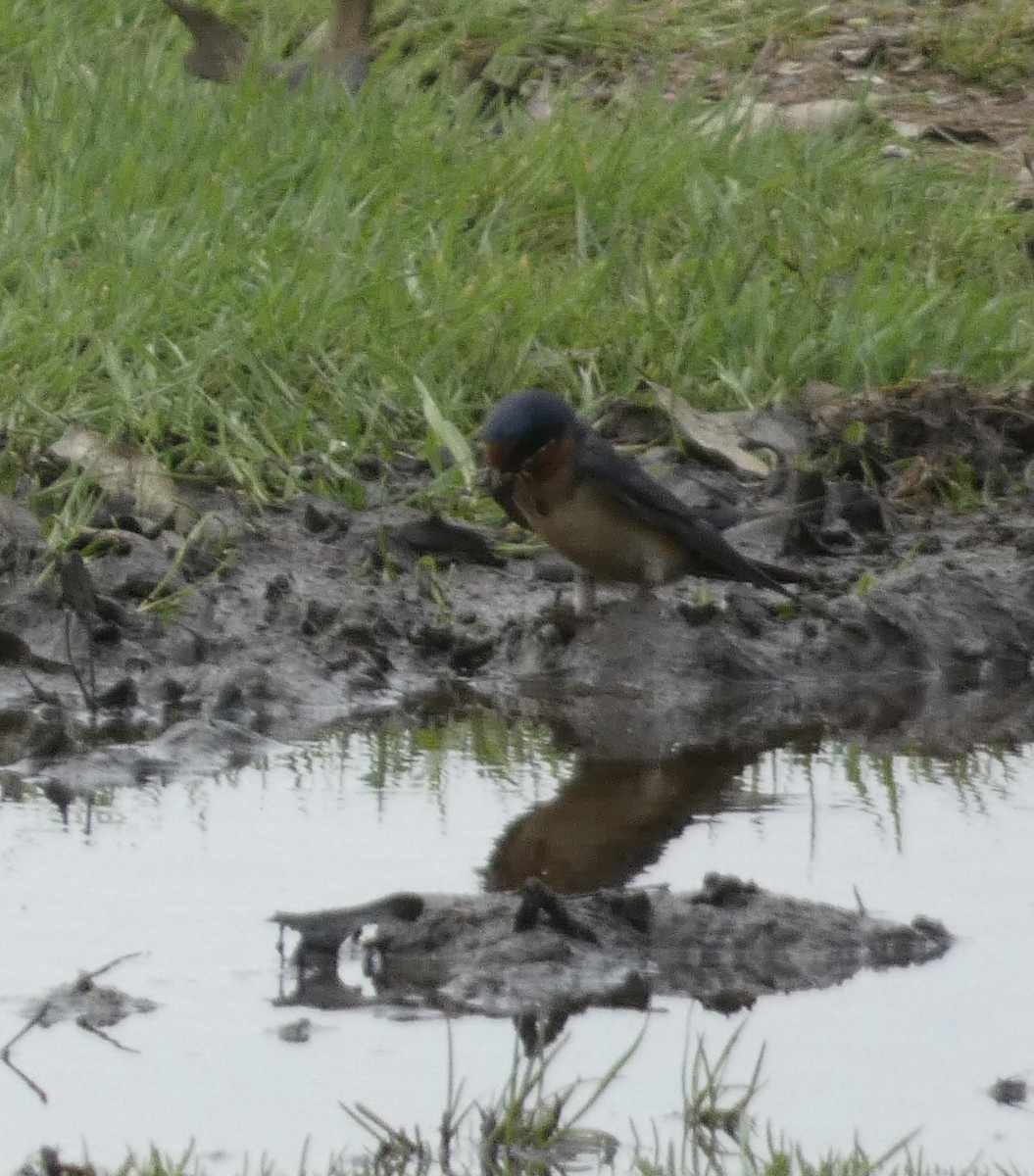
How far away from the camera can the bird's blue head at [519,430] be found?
5285 mm

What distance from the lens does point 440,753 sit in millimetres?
4676

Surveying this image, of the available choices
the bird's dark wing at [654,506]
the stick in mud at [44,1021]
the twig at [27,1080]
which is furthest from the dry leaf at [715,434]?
the twig at [27,1080]

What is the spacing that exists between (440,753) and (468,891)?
2.96 ft

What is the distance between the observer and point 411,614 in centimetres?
564

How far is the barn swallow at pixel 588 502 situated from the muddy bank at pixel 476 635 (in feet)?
0.40

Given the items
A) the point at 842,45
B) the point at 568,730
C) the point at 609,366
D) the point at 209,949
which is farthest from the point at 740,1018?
the point at 842,45

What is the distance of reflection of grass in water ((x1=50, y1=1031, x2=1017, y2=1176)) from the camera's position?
106 inches

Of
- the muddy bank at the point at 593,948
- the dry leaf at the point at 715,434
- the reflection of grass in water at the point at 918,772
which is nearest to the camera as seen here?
the muddy bank at the point at 593,948

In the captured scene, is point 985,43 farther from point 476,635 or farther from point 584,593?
point 476,635

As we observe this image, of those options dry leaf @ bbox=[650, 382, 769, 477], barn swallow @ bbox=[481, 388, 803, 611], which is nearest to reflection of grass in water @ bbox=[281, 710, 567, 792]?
barn swallow @ bbox=[481, 388, 803, 611]

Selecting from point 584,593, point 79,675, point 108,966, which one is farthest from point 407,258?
point 108,966

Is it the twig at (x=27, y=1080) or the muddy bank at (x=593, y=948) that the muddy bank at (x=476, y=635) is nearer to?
the muddy bank at (x=593, y=948)

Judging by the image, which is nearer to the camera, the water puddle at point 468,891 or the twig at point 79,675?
the water puddle at point 468,891

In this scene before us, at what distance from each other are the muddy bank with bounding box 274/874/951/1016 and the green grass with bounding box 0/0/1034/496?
2598mm
